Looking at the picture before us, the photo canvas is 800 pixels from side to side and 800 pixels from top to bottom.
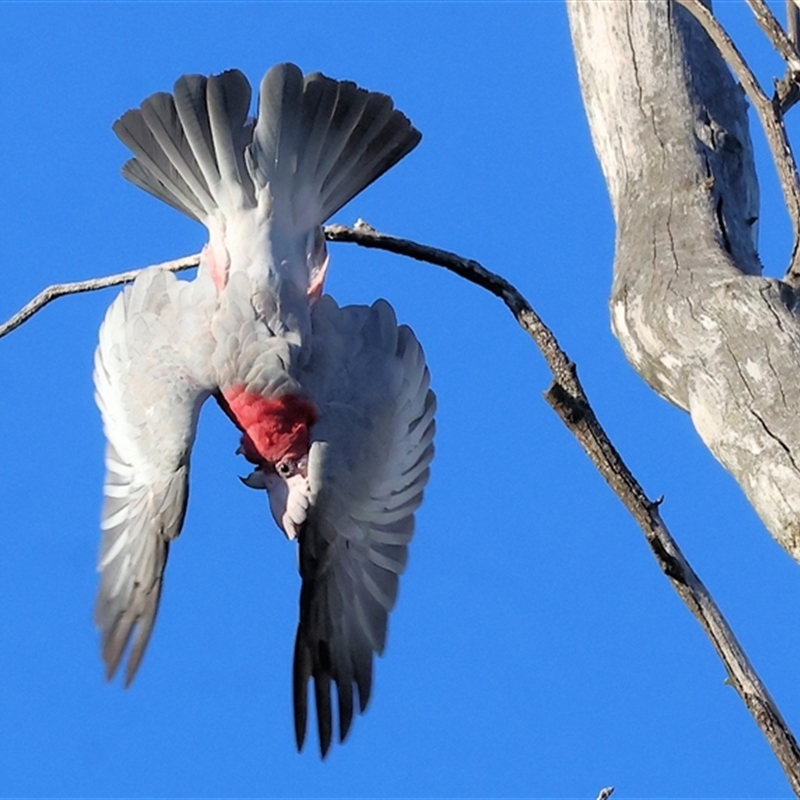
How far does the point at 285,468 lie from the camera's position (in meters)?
4.36

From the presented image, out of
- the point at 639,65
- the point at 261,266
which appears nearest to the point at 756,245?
the point at 639,65

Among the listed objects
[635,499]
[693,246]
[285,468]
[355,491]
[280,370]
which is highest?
[280,370]

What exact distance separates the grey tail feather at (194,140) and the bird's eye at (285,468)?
0.87 meters

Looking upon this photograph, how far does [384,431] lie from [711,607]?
162 centimetres

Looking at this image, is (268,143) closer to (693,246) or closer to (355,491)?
(355,491)

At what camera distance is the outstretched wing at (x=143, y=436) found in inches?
160

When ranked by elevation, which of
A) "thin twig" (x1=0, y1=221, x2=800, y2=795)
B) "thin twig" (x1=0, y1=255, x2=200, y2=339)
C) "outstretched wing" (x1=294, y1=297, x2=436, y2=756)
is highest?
"thin twig" (x1=0, y1=255, x2=200, y2=339)

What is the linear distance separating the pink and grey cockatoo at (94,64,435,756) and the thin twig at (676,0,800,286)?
4.28ft

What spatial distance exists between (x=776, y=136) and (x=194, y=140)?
72.9 inches

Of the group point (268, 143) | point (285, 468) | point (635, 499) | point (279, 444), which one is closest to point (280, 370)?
point (279, 444)

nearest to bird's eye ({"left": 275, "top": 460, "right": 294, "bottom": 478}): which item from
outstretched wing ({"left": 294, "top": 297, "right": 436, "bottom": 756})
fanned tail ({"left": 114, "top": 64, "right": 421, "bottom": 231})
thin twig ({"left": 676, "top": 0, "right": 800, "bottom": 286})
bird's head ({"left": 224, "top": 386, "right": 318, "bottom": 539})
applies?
bird's head ({"left": 224, "top": 386, "right": 318, "bottom": 539})

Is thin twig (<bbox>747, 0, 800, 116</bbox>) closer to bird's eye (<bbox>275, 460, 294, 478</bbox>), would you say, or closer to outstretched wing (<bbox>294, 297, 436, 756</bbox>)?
outstretched wing (<bbox>294, 297, 436, 756</bbox>)

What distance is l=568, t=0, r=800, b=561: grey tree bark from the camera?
3.14 m

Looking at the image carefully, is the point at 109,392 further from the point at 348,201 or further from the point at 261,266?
the point at 348,201
